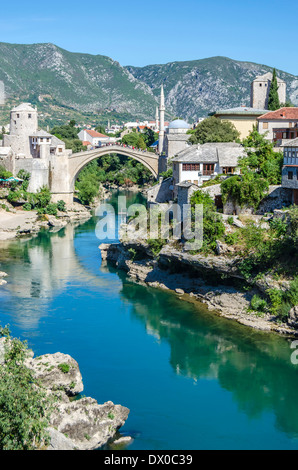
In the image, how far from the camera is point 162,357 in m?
20.9

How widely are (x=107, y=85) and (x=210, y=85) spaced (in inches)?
1127

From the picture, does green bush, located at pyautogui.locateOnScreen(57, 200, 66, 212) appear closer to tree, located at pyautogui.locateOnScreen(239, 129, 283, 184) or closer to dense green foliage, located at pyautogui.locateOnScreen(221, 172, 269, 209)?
tree, located at pyautogui.locateOnScreen(239, 129, 283, 184)

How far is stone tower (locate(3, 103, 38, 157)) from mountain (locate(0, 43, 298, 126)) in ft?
277

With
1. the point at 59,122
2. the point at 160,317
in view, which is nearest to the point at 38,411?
the point at 160,317

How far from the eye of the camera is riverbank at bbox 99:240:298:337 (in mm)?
23219

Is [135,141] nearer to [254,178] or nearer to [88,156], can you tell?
[88,156]

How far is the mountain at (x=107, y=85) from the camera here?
146 metres

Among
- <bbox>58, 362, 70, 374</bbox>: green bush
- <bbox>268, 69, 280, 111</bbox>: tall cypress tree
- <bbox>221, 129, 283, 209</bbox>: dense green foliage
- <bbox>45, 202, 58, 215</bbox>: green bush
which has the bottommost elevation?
<bbox>58, 362, 70, 374</bbox>: green bush

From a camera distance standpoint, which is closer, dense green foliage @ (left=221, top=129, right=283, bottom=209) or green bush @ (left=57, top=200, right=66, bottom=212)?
dense green foliage @ (left=221, top=129, right=283, bottom=209)

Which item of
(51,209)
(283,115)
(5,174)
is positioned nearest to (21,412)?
(283,115)

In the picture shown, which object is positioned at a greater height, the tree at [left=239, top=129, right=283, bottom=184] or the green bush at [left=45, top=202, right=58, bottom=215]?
the tree at [left=239, top=129, right=283, bottom=184]

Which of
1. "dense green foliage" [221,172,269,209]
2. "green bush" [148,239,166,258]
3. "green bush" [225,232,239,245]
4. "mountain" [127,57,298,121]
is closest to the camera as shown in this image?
"green bush" [225,232,239,245]

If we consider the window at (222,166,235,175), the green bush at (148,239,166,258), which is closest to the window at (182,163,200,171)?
the window at (222,166,235,175)

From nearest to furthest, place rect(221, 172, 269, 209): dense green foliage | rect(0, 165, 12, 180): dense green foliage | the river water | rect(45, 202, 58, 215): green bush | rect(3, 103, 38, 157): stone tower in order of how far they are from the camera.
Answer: the river water
rect(221, 172, 269, 209): dense green foliage
rect(45, 202, 58, 215): green bush
rect(0, 165, 12, 180): dense green foliage
rect(3, 103, 38, 157): stone tower
